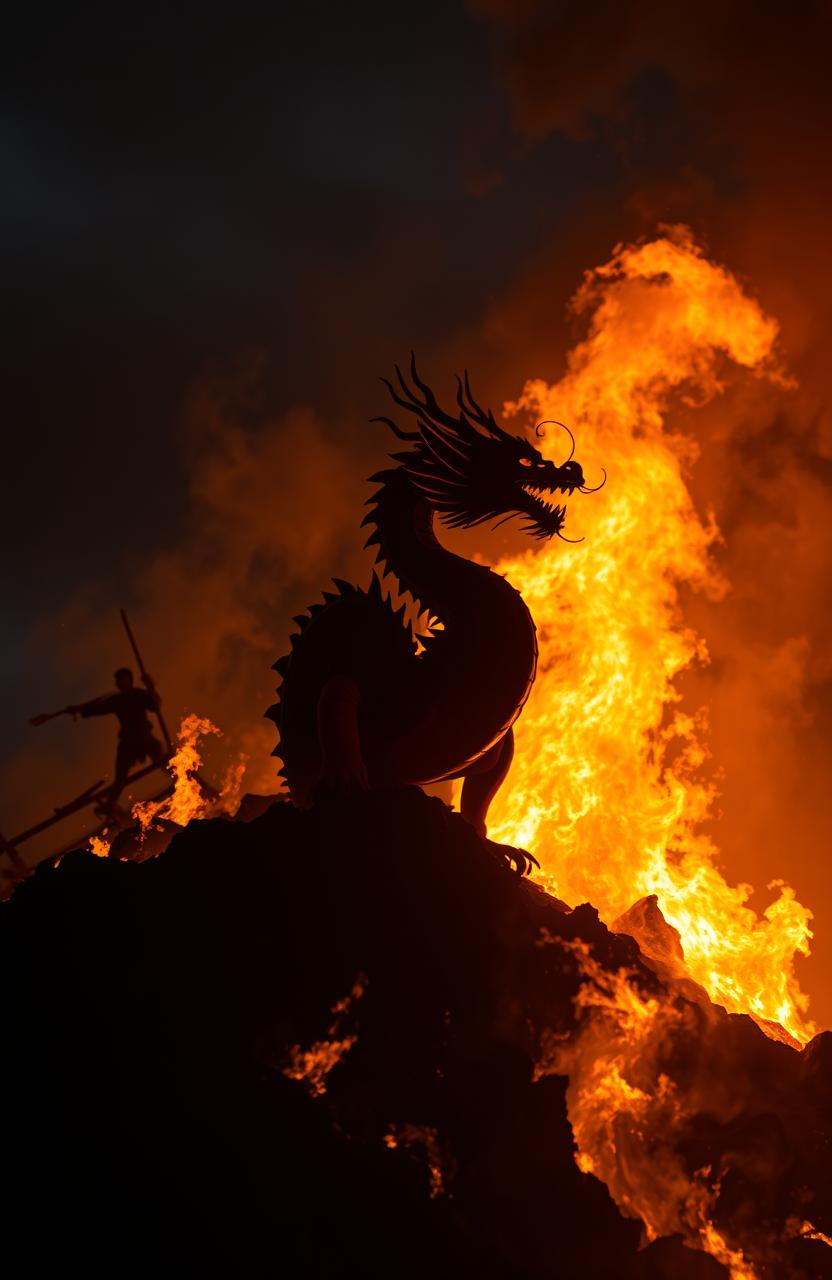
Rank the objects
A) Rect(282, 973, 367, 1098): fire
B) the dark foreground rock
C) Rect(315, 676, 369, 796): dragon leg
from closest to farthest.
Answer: the dark foreground rock → Rect(282, 973, 367, 1098): fire → Rect(315, 676, 369, 796): dragon leg

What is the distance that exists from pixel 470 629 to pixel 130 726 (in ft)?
23.6

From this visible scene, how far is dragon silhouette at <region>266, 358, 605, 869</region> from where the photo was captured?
7.04 m

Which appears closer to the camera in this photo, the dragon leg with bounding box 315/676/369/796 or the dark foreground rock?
the dark foreground rock

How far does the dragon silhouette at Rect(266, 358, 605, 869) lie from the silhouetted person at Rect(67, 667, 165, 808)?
520cm

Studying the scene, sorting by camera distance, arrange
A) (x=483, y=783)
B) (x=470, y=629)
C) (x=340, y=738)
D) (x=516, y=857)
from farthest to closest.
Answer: (x=483, y=783), (x=516, y=857), (x=470, y=629), (x=340, y=738)

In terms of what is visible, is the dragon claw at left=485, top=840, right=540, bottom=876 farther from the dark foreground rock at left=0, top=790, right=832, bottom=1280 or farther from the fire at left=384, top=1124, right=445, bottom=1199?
the fire at left=384, top=1124, right=445, bottom=1199

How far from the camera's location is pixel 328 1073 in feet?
16.4

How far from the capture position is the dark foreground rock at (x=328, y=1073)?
15.0ft

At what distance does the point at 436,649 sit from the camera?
7.24m

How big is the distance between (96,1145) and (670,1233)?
3.23 meters

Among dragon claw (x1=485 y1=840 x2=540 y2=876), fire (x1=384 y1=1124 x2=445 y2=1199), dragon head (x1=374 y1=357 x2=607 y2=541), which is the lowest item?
fire (x1=384 y1=1124 x2=445 y2=1199)

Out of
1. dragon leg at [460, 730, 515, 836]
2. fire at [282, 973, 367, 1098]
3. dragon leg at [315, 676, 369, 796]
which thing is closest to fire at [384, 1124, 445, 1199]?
fire at [282, 973, 367, 1098]

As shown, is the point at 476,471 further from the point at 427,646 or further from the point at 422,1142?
the point at 422,1142

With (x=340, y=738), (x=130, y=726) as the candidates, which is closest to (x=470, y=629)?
(x=340, y=738)
